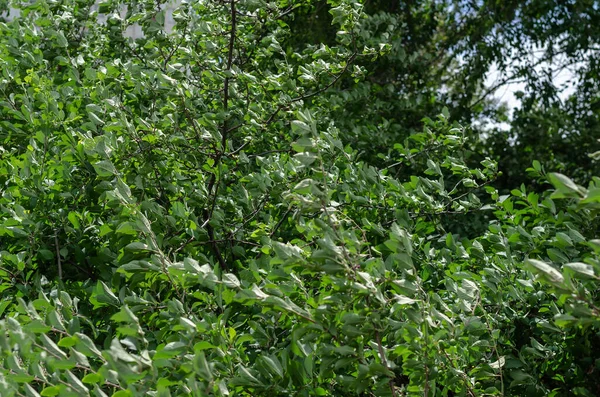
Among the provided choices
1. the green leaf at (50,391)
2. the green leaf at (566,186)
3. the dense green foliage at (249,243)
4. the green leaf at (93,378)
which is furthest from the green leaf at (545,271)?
the green leaf at (50,391)

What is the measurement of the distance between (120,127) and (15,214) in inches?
23.7

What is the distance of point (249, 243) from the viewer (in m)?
3.11

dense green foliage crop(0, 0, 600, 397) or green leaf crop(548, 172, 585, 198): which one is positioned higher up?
green leaf crop(548, 172, 585, 198)

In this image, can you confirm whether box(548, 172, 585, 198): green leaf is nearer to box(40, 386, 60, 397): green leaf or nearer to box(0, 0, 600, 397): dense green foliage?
box(0, 0, 600, 397): dense green foliage

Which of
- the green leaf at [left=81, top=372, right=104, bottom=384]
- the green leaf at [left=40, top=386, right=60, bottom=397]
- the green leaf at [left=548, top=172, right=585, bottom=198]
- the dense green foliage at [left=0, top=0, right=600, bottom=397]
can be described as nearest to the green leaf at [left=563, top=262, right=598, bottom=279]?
the dense green foliage at [left=0, top=0, right=600, bottom=397]

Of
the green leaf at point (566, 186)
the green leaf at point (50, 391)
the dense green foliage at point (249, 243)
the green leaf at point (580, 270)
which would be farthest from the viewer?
the dense green foliage at point (249, 243)

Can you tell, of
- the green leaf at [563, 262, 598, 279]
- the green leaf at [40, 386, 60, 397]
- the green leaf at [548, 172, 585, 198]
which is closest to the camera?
the green leaf at [548, 172, 585, 198]

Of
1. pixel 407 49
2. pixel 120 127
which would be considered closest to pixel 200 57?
pixel 120 127

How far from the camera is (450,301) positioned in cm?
291

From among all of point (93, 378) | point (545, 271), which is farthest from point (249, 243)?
point (545, 271)

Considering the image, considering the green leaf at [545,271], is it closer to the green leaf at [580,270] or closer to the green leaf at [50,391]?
the green leaf at [580,270]

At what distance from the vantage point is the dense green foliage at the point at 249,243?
6.81 feet

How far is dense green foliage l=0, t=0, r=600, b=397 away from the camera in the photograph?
2076 mm

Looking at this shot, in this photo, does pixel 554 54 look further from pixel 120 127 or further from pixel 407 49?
pixel 120 127
